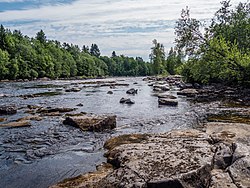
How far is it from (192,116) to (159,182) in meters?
11.8

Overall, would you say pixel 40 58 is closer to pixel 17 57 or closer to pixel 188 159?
pixel 17 57

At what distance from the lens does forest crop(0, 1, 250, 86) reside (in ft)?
79.7

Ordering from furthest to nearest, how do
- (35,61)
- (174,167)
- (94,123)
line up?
(35,61)
(94,123)
(174,167)

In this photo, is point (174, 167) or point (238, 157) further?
point (238, 157)

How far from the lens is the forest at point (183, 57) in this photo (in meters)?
24.3

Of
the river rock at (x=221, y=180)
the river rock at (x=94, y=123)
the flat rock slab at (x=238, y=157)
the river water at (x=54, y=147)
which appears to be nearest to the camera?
the river rock at (x=221, y=180)

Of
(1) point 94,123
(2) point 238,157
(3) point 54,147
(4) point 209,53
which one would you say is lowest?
(3) point 54,147

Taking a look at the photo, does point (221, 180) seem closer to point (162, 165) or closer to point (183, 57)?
point (162, 165)

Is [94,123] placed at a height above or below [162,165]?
below

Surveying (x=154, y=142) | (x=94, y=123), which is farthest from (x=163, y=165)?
(x=94, y=123)

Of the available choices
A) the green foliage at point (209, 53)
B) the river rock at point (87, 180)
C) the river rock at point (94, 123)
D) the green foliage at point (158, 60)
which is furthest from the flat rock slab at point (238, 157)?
the green foliage at point (158, 60)

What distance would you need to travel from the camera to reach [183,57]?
99.9ft

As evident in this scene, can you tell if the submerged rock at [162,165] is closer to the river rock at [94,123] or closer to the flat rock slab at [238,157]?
the flat rock slab at [238,157]

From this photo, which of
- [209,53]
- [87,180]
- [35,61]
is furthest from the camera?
[35,61]
